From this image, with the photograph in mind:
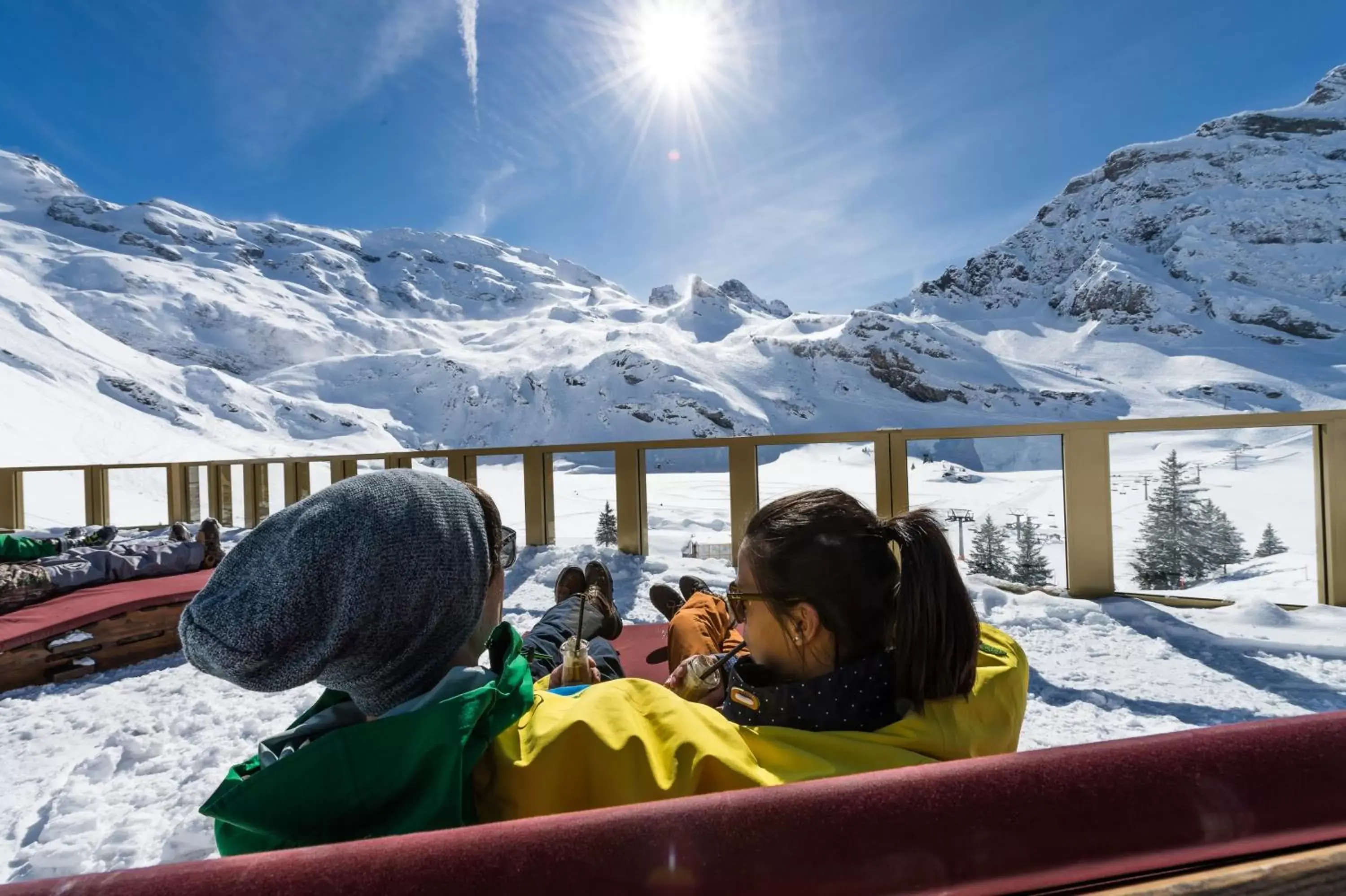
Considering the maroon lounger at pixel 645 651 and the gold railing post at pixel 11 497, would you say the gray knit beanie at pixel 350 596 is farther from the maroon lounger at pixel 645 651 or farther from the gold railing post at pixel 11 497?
the gold railing post at pixel 11 497

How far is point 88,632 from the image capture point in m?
3.49

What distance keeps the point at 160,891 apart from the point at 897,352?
6566 centimetres

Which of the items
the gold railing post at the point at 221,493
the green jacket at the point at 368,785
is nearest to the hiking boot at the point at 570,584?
the green jacket at the point at 368,785

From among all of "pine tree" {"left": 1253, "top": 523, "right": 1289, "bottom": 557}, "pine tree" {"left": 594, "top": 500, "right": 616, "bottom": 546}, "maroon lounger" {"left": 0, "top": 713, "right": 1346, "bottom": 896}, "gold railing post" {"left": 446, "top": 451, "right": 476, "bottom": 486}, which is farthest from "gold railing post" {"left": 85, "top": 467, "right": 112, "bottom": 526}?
"pine tree" {"left": 1253, "top": 523, "right": 1289, "bottom": 557}

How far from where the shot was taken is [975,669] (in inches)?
46.6

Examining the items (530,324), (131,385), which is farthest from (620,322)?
(131,385)

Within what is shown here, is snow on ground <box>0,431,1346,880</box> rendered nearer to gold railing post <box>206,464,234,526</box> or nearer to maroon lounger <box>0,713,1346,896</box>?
maroon lounger <box>0,713,1346,896</box>

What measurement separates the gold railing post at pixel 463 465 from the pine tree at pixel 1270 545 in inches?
273

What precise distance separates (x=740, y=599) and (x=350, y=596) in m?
0.84

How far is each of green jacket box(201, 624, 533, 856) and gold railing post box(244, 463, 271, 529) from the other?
30.0ft

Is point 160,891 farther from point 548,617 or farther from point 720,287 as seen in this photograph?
point 720,287

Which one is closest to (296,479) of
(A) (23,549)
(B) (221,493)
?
(B) (221,493)

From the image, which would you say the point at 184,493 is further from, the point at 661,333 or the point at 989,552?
the point at 661,333

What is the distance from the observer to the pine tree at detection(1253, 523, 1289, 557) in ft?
13.5
